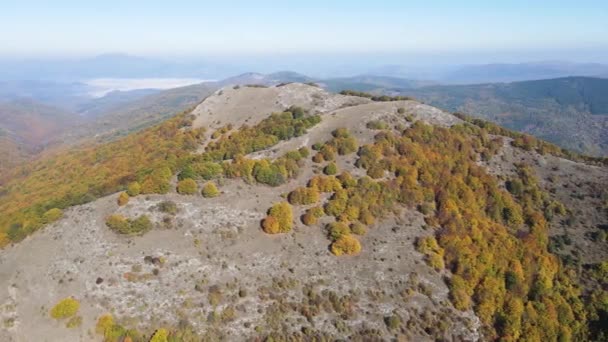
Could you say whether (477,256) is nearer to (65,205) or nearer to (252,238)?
(252,238)

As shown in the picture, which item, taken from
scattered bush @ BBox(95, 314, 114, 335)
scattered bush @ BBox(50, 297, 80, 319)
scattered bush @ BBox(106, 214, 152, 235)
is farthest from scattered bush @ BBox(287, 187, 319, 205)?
scattered bush @ BBox(50, 297, 80, 319)

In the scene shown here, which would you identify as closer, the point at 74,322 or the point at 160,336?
the point at 160,336

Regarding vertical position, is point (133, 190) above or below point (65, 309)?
above

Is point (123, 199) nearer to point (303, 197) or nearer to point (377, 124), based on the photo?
point (303, 197)

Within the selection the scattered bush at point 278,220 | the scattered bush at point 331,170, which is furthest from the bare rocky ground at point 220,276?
the scattered bush at point 331,170

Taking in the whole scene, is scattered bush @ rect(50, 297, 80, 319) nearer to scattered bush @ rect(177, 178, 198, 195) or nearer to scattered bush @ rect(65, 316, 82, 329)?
scattered bush @ rect(65, 316, 82, 329)

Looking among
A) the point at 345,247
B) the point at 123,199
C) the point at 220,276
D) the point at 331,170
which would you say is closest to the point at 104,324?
the point at 220,276
